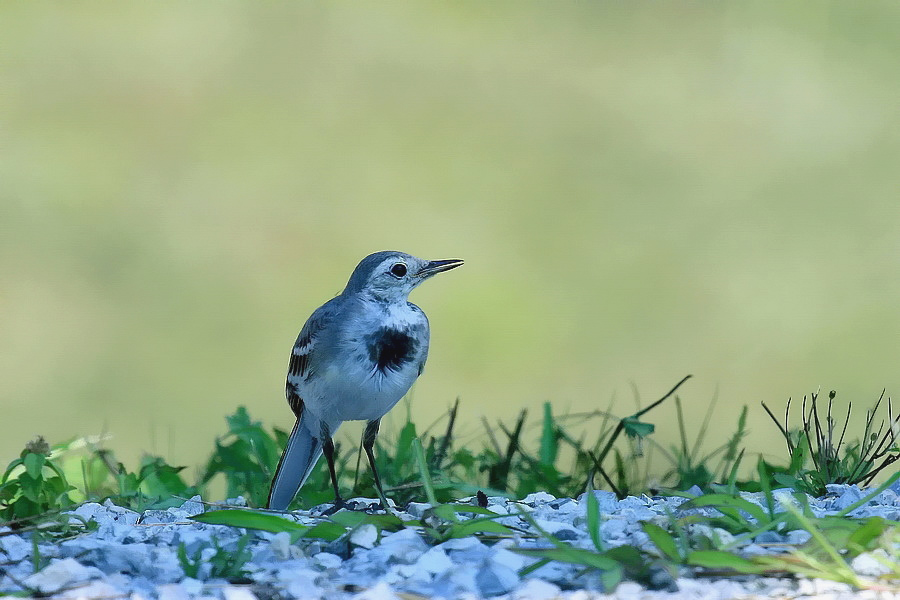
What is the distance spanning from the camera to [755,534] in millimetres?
3459

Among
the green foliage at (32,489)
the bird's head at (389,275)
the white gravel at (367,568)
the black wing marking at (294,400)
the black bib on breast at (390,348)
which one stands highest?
the bird's head at (389,275)

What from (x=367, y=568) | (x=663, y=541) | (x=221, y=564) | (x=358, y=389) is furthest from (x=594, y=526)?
(x=358, y=389)

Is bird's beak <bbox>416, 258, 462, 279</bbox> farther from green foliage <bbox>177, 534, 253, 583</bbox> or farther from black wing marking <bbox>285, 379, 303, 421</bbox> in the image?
green foliage <bbox>177, 534, 253, 583</bbox>

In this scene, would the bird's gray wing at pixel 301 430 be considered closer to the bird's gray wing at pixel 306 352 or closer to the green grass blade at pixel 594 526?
the bird's gray wing at pixel 306 352

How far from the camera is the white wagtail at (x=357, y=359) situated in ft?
16.3

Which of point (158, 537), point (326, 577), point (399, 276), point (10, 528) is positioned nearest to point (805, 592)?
point (326, 577)

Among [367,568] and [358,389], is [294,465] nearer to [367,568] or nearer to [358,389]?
[358,389]

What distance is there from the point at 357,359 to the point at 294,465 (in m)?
0.68

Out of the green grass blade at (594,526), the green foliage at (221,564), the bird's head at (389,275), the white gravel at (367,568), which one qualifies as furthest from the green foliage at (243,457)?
the green grass blade at (594,526)

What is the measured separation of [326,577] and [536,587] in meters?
0.66

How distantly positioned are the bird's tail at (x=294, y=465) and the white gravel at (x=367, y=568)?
93 cm

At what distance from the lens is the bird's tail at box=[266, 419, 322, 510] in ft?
16.8

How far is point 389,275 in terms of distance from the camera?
17.0 feet

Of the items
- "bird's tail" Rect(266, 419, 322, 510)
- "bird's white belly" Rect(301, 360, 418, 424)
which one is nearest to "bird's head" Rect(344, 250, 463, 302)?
"bird's white belly" Rect(301, 360, 418, 424)
